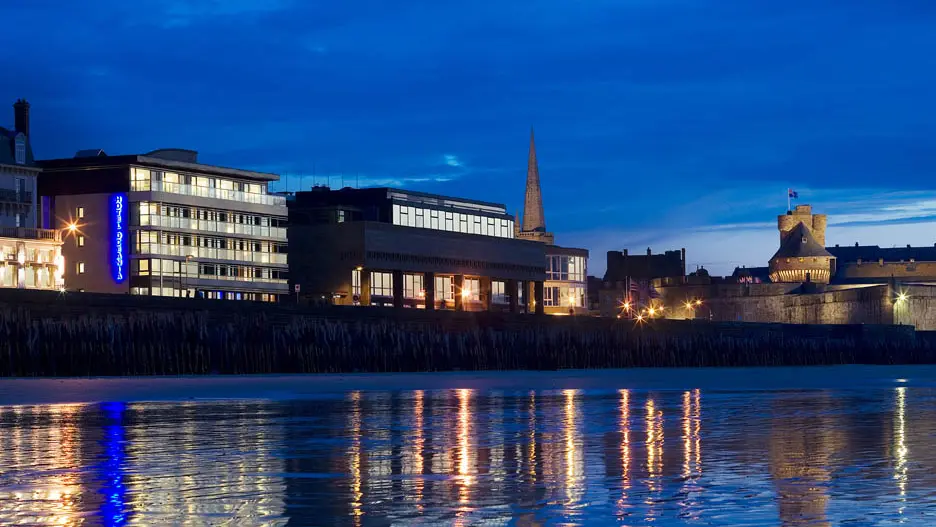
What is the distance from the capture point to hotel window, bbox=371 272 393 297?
5950 inches

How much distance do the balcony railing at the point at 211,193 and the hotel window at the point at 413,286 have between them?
681 inches

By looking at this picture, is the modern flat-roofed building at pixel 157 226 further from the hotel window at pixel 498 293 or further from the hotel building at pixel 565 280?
the hotel building at pixel 565 280

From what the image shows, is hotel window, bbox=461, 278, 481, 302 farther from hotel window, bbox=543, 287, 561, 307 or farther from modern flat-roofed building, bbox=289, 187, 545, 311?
hotel window, bbox=543, 287, 561, 307

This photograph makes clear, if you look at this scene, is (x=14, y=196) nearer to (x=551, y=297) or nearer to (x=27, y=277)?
(x=27, y=277)

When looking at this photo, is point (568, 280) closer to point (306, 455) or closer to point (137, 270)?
point (137, 270)

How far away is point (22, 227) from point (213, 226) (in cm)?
2116

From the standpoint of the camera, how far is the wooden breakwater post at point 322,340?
2197 inches

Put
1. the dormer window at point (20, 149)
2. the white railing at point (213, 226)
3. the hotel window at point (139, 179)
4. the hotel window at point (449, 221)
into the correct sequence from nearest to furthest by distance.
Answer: the dormer window at point (20, 149) → the hotel window at point (139, 179) → the white railing at point (213, 226) → the hotel window at point (449, 221)

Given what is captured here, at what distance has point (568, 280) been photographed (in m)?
189

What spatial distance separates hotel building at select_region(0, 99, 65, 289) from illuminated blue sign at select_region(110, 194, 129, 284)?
4474 mm

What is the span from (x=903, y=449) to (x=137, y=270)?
112393 mm

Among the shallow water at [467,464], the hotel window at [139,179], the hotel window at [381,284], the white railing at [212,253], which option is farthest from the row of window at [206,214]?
the shallow water at [467,464]

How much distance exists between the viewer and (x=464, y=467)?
19.7 meters

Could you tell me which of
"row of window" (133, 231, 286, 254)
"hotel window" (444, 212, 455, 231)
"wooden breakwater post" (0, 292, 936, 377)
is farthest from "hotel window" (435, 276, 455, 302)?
"wooden breakwater post" (0, 292, 936, 377)
